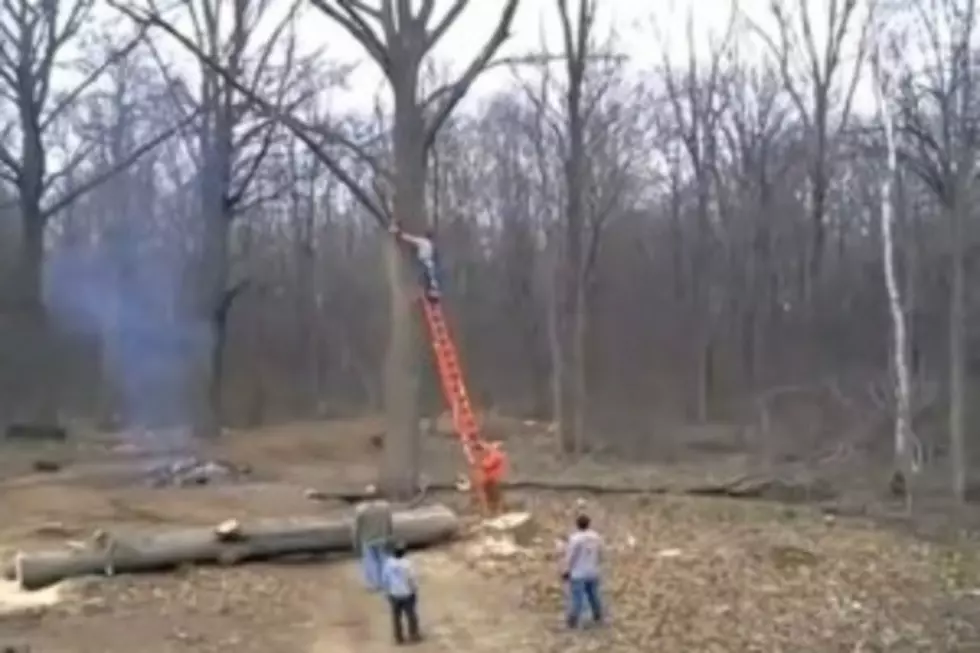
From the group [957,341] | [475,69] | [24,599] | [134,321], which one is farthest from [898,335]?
[134,321]

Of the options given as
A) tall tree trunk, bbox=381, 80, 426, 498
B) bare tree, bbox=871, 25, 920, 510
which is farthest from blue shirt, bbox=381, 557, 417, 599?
bare tree, bbox=871, 25, 920, 510

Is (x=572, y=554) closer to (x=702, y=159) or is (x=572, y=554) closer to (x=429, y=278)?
(x=429, y=278)

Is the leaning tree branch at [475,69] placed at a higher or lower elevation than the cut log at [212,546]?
higher

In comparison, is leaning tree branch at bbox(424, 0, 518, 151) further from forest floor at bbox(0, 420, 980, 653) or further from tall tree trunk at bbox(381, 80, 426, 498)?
forest floor at bbox(0, 420, 980, 653)

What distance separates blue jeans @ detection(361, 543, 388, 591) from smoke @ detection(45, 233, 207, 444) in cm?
2520

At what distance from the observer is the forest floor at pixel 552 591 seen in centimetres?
1209

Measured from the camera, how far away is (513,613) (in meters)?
12.9

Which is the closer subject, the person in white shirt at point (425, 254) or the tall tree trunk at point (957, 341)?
the person in white shirt at point (425, 254)

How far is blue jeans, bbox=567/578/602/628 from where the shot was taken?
1223 centimetres

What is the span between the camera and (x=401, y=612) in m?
12.1

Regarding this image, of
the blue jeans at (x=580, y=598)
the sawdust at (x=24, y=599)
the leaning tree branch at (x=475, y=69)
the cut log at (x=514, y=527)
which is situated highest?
the leaning tree branch at (x=475, y=69)

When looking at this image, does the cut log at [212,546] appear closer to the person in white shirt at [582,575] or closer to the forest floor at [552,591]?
the forest floor at [552,591]

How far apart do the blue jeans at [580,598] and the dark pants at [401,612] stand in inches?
51.6

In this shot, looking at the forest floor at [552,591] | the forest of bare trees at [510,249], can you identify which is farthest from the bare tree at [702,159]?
the forest floor at [552,591]
